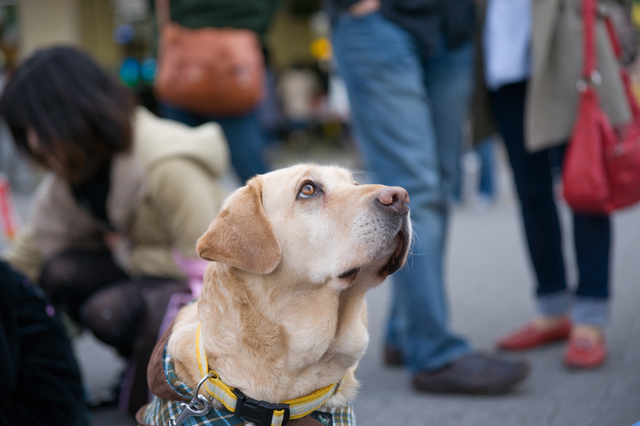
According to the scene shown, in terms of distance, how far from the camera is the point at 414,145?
245 centimetres

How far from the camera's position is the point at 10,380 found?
1.76m

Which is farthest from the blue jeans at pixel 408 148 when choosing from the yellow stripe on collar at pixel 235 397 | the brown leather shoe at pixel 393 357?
the yellow stripe on collar at pixel 235 397

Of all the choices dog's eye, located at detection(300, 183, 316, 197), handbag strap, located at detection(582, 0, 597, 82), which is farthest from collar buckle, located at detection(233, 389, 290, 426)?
handbag strap, located at detection(582, 0, 597, 82)

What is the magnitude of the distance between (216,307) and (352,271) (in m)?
0.38

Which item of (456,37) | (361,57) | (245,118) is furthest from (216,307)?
(245,118)

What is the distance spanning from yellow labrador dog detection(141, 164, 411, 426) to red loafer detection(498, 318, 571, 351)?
152cm

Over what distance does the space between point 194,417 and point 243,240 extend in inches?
18.3

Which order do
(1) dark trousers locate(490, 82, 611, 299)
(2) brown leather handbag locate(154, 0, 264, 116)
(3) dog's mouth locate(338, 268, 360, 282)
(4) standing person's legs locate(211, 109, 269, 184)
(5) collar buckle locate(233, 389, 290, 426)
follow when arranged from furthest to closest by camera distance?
(4) standing person's legs locate(211, 109, 269, 184) < (2) brown leather handbag locate(154, 0, 264, 116) < (1) dark trousers locate(490, 82, 611, 299) < (3) dog's mouth locate(338, 268, 360, 282) < (5) collar buckle locate(233, 389, 290, 426)

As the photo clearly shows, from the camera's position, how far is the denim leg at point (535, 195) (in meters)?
2.83

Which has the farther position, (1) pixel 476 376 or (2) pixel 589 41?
(2) pixel 589 41

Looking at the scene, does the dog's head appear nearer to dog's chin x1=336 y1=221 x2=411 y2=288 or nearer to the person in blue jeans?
dog's chin x1=336 y1=221 x2=411 y2=288

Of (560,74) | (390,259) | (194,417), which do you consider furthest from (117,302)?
(560,74)

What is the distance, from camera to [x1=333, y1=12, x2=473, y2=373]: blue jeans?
94.7 inches

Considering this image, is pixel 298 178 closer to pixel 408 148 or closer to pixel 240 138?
pixel 408 148
